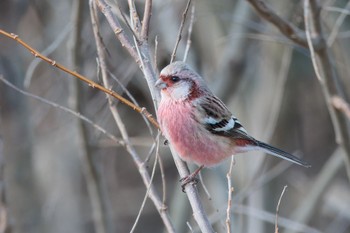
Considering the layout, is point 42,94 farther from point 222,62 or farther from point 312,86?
point 312,86

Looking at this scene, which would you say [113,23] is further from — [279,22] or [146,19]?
[279,22]

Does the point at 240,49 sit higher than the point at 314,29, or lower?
higher

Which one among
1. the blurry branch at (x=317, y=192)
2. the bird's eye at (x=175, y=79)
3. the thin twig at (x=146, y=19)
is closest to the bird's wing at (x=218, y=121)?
the bird's eye at (x=175, y=79)

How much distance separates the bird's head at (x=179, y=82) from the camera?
4.68 m

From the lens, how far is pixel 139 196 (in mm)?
11719

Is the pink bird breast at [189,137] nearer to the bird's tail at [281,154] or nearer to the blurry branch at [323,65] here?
the bird's tail at [281,154]

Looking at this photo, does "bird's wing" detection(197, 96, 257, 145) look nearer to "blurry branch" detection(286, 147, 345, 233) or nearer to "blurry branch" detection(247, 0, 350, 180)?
"blurry branch" detection(247, 0, 350, 180)

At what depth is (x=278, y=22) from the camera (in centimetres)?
473

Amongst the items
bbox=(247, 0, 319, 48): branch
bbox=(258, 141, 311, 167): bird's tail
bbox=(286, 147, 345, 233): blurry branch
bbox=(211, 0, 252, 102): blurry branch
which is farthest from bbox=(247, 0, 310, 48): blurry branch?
bbox=(286, 147, 345, 233): blurry branch

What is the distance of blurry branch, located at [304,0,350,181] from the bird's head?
91 cm

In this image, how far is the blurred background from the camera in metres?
6.11

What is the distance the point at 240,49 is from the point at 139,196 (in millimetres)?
5208

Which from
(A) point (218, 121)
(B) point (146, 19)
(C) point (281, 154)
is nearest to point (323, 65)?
(C) point (281, 154)

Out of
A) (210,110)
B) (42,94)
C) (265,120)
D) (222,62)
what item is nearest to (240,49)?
(222,62)
